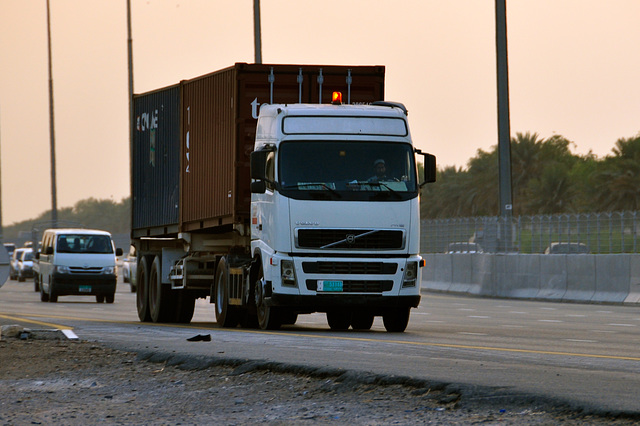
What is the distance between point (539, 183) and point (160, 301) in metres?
59.0

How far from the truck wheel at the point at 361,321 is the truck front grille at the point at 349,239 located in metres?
2.79

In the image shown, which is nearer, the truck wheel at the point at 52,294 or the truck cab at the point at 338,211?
the truck cab at the point at 338,211

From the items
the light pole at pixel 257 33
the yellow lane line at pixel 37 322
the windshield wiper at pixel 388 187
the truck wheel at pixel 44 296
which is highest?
A: the light pole at pixel 257 33

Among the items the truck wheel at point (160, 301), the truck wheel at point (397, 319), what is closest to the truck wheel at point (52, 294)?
the truck wheel at point (160, 301)

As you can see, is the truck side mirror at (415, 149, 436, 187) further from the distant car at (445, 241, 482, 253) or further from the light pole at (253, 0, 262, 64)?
the light pole at (253, 0, 262, 64)

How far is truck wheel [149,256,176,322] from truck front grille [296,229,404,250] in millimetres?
5679

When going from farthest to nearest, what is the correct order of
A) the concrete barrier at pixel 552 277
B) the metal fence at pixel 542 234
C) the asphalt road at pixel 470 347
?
the concrete barrier at pixel 552 277
the metal fence at pixel 542 234
the asphalt road at pixel 470 347

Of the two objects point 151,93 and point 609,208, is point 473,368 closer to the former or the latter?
point 151,93

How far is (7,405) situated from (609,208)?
60530 mm

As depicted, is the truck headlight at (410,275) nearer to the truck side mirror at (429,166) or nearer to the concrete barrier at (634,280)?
the truck side mirror at (429,166)

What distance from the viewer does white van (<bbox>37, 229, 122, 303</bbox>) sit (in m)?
37.2

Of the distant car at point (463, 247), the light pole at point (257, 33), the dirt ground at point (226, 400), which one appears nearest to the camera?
the dirt ground at point (226, 400)

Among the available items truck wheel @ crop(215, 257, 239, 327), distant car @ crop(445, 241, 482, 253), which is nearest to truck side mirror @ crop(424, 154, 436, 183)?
truck wheel @ crop(215, 257, 239, 327)

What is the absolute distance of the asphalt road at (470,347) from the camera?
34.0 feet
